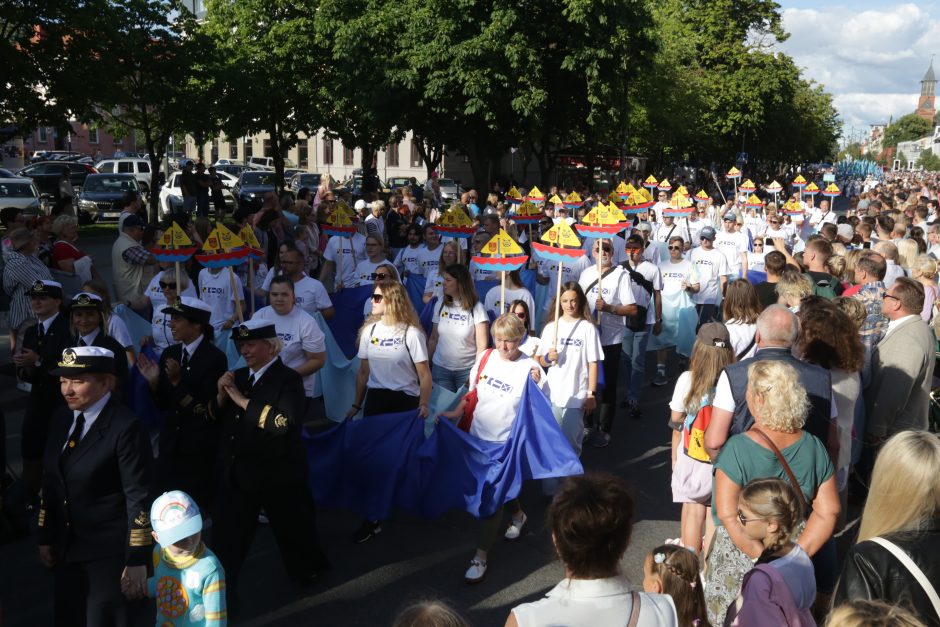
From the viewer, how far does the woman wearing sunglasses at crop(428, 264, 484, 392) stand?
721 cm

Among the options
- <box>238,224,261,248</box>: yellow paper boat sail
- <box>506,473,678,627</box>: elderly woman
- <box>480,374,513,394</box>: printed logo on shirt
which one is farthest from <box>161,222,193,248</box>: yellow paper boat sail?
<box>506,473,678,627</box>: elderly woman

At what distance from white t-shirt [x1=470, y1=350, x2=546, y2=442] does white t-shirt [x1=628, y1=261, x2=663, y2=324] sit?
10.2 feet

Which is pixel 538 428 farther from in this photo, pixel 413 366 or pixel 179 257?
pixel 179 257

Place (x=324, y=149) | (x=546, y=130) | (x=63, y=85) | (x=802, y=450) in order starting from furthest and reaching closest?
(x=324, y=149), (x=546, y=130), (x=63, y=85), (x=802, y=450)

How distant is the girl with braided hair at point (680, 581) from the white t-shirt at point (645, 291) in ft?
19.0

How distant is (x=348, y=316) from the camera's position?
34.4ft

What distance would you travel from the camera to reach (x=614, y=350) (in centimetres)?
859

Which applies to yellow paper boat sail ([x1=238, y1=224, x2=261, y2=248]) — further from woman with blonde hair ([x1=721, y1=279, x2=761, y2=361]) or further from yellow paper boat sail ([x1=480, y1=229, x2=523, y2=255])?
woman with blonde hair ([x1=721, y1=279, x2=761, y2=361])

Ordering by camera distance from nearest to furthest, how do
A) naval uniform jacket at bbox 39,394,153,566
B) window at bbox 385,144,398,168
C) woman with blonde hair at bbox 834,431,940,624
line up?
woman with blonde hair at bbox 834,431,940,624 < naval uniform jacket at bbox 39,394,153,566 < window at bbox 385,144,398,168

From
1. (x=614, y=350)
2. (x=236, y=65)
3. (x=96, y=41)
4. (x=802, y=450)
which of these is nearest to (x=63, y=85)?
(x=96, y=41)

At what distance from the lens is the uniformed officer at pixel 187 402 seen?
5348 millimetres

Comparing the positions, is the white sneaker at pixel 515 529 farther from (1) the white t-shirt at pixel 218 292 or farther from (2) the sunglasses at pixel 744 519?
(1) the white t-shirt at pixel 218 292

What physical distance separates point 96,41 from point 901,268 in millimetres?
17960

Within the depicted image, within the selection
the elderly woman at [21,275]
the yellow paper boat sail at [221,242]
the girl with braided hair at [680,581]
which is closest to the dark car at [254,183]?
the yellow paper boat sail at [221,242]
